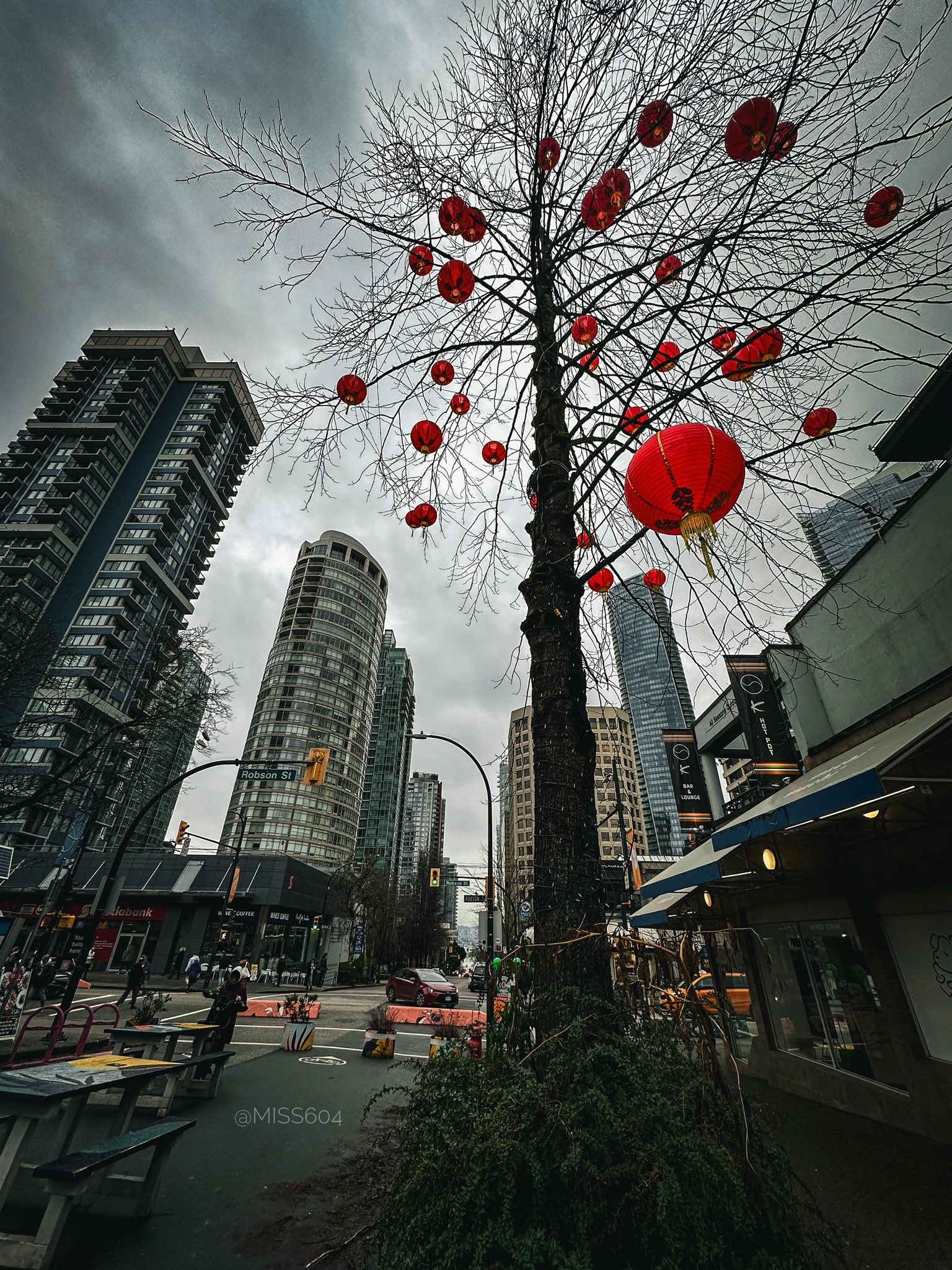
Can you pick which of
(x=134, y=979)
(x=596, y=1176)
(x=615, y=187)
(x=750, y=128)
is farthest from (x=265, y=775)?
(x=750, y=128)

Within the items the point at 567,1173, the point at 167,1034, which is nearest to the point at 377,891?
the point at 167,1034

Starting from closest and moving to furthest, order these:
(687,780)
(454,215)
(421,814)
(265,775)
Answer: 1. (454,215)
2. (265,775)
3. (687,780)
4. (421,814)

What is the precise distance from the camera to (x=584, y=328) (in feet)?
17.0

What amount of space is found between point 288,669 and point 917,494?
8375 cm

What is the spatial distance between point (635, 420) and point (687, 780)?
42.3ft

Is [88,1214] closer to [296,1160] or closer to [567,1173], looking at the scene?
[296,1160]

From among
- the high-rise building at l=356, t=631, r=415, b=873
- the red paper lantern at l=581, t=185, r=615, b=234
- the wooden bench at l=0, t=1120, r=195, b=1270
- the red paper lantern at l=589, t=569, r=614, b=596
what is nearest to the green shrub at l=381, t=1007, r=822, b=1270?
the wooden bench at l=0, t=1120, r=195, b=1270

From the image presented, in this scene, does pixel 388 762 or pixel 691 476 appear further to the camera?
pixel 388 762

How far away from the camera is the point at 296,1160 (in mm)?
4883

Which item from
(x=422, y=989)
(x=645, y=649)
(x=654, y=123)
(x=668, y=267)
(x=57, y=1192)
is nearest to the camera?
(x=57, y=1192)

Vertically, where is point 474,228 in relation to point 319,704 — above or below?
below

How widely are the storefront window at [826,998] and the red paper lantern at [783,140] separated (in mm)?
9556

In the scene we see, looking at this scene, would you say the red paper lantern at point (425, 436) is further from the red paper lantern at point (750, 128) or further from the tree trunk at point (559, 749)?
the red paper lantern at point (750, 128)

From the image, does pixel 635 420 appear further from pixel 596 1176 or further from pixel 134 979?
pixel 134 979
